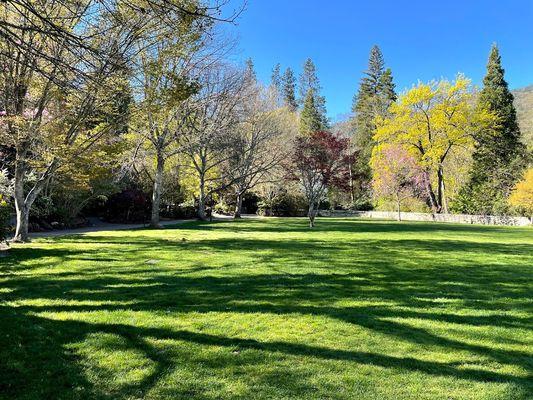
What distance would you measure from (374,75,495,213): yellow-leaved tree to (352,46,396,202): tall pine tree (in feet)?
37.0

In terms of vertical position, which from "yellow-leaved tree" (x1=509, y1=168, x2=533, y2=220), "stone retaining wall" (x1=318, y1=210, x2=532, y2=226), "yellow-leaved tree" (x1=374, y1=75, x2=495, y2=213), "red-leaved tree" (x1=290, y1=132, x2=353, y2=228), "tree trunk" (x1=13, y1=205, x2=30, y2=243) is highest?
"yellow-leaved tree" (x1=374, y1=75, x2=495, y2=213)

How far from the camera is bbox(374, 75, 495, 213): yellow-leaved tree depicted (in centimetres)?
3108

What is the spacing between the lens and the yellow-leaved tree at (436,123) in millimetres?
31078

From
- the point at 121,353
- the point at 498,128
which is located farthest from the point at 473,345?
the point at 498,128

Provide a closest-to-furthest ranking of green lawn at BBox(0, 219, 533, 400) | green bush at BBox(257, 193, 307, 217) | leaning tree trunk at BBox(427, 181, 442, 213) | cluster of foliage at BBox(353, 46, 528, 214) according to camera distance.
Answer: green lawn at BBox(0, 219, 533, 400) < cluster of foliage at BBox(353, 46, 528, 214) < leaning tree trunk at BBox(427, 181, 442, 213) < green bush at BBox(257, 193, 307, 217)

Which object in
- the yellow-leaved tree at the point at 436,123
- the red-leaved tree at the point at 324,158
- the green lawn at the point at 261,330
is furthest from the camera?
the yellow-leaved tree at the point at 436,123

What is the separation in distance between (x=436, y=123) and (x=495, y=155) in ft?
19.8

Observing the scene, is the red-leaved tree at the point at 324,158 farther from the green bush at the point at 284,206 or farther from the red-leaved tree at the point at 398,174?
the green bush at the point at 284,206

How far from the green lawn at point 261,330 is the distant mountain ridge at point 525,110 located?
1648 inches

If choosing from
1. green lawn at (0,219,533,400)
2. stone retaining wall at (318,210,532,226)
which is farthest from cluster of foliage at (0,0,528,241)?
green lawn at (0,219,533,400)

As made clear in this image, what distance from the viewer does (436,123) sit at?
31406mm

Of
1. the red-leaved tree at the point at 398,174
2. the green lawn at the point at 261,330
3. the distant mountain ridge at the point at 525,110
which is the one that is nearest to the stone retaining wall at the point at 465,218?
the red-leaved tree at the point at 398,174

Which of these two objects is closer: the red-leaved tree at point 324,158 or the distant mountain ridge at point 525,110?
the red-leaved tree at point 324,158

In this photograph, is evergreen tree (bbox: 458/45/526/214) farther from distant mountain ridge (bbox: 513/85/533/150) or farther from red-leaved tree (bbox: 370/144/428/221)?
distant mountain ridge (bbox: 513/85/533/150)
